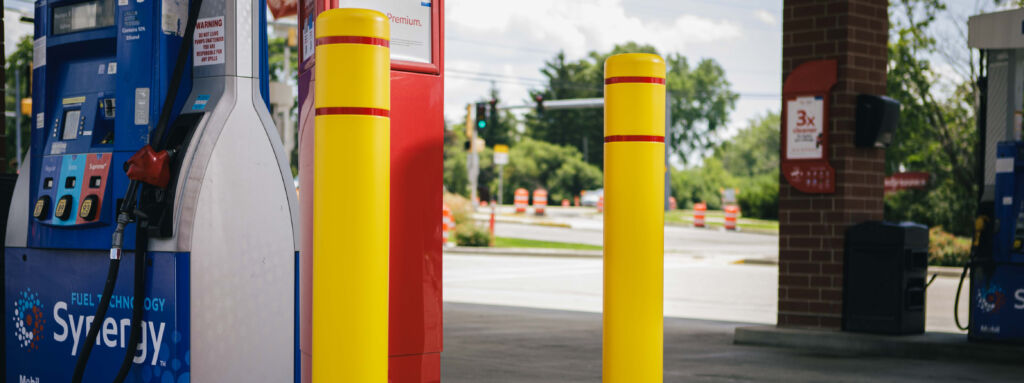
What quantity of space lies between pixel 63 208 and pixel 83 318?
0.45m

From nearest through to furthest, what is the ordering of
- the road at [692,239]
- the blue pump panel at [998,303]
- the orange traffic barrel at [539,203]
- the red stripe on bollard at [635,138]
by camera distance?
the red stripe on bollard at [635,138] < the blue pump panel at [998,303] < the road at [692,239] < the orange traffic barrel at [539,203]

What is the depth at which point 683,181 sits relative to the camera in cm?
7881

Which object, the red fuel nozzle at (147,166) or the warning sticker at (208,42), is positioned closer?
the red fuel nozzle at (147,166)

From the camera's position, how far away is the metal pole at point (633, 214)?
3506mm

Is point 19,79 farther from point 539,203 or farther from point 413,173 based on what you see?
point 413,173

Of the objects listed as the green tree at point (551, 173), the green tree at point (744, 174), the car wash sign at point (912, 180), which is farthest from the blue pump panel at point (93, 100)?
the green tree at point (551, 173)

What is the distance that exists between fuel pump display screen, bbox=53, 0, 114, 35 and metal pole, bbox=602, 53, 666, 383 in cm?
215

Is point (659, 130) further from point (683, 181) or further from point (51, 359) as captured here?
point (683, 181)

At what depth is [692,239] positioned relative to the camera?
109 ft

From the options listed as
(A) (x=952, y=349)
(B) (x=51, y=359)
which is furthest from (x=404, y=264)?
(A) (x=952, y=349)

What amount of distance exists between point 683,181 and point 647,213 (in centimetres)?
7627

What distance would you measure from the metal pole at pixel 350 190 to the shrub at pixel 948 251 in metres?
20.9

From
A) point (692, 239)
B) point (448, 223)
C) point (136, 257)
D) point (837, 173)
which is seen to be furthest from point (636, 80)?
point (692, 239)

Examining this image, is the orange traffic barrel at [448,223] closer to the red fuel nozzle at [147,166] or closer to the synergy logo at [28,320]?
the synergy logo at [28,320]
